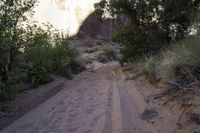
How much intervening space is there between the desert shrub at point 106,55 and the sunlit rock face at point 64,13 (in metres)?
4.29

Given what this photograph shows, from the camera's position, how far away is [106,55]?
2642cm

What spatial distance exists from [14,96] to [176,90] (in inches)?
194

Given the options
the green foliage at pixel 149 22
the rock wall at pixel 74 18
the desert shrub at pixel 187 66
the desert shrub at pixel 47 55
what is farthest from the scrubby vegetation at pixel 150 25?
the rock wall at pixel 74 18

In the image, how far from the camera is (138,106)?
840cm

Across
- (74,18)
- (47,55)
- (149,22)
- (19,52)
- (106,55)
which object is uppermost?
(74,18)

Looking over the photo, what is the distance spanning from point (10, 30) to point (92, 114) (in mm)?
4400

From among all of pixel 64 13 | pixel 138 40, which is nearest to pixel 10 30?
pixel 138 40

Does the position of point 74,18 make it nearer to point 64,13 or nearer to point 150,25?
point 64,13

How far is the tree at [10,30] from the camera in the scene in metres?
10.6

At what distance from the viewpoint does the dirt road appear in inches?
277

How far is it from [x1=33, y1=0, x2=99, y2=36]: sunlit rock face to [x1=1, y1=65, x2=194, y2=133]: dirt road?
18327mm

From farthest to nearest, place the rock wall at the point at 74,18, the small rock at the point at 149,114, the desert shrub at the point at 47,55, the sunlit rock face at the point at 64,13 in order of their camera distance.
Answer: the rock wall at the point at 74,18 < the sunlit rock face at the point at 64,13 < the desert shrub at the point at 47,55 < the small rock at the point at 149,114

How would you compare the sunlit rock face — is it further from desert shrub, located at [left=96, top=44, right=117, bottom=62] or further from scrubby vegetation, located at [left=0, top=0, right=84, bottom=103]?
scrubby vegetation, located at [left=0, top=0, right=84, bottom=103]

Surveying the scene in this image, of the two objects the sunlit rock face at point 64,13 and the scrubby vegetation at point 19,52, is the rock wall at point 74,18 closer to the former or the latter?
the sunlit rock face at point 64,13
